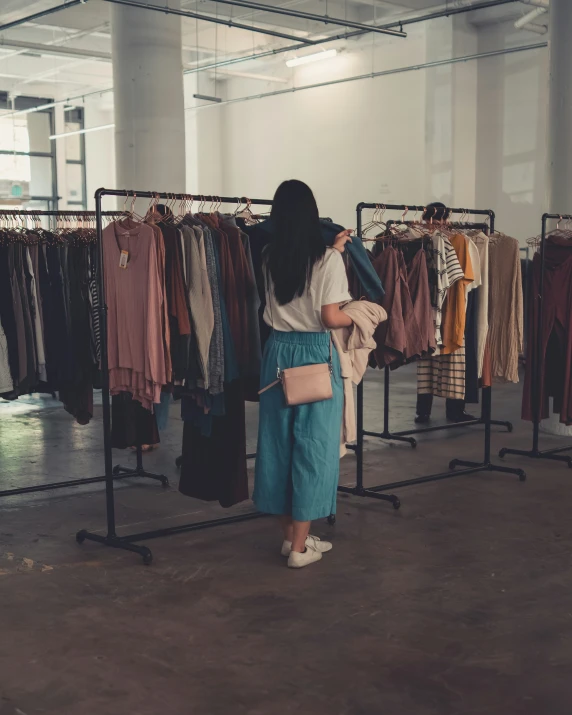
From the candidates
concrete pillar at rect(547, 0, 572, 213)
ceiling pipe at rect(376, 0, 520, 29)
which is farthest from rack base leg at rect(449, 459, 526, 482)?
ceiling pipe at rect(376, 0, 520, 29)

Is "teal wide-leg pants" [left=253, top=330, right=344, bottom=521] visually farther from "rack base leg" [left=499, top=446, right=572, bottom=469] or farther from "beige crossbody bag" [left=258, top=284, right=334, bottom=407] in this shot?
"rack base leg" [left=499, top=446, right=572, bottom=469]

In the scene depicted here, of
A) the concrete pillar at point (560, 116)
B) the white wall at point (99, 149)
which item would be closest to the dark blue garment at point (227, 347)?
the concrete pillar at point (560, 116)

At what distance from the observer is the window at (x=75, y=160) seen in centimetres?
2028

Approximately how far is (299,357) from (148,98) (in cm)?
625

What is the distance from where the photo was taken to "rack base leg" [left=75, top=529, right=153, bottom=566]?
4020 millimetres

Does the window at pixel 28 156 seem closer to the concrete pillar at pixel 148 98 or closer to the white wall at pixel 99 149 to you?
the white wall at pixel 99 149

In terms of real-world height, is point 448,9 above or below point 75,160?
above

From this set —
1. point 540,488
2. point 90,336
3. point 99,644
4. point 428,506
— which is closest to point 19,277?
point 90,336

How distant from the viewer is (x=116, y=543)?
165 inches

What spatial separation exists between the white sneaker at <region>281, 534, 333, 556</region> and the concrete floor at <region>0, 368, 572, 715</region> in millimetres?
54

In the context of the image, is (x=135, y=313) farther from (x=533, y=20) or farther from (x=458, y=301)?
(x=533, y=20)

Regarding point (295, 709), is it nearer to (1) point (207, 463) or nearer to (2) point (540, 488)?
(1) point (207, 463)

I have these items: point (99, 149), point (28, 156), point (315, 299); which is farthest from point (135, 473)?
point (99, 149)

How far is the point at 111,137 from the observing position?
20.0 m
